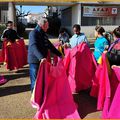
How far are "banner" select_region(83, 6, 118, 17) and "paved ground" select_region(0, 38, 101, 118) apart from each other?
74.1 ft

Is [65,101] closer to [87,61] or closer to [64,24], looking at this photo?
[87,61]

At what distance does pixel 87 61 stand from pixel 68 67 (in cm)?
52

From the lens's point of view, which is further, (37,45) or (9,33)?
(9,33)

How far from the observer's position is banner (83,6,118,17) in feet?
104

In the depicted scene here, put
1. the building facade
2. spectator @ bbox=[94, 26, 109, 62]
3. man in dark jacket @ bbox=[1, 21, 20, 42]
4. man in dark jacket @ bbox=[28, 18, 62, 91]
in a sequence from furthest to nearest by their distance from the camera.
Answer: the building facade, man in dark jacket @ bbox=[1, 21, 20, 42], spectator @ bbox=[94, 26, 109, 62], man in dark jacket @ bbox=[28, 18, 62, 91]

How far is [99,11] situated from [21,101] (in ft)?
84.6

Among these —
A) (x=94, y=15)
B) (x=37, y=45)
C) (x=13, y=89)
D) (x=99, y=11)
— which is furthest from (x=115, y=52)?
(x=99, y=11)

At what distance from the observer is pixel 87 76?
8188 mm

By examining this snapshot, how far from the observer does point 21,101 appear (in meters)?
7.39

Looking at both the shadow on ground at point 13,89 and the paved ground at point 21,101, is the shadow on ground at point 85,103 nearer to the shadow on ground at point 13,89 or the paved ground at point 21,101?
the paved ground at point 21,101

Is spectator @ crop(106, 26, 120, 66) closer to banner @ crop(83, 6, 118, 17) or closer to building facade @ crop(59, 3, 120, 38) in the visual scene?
building facade @ crop(59, 3, 120, 38)

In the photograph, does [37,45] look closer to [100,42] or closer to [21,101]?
[21,101]

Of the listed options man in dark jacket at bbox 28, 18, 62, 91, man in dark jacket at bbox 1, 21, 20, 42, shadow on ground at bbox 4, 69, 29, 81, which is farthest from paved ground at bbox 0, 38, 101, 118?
man in dark jacket at bbox 1, 21, 20, 42

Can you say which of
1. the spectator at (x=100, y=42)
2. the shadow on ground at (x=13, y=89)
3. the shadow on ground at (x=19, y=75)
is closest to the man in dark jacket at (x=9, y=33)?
the shadow on ground at (x=19, y=75)
